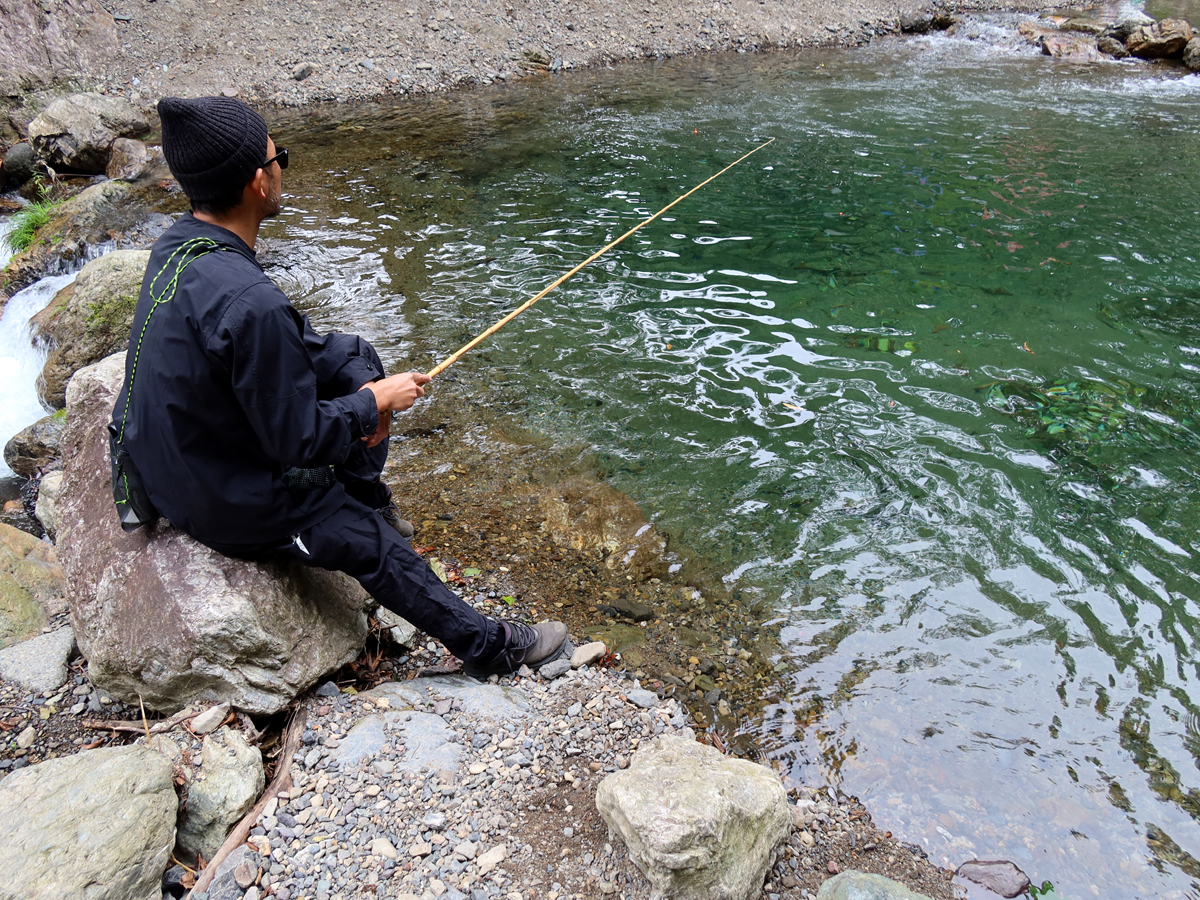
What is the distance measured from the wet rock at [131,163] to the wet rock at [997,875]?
15758 millimetres

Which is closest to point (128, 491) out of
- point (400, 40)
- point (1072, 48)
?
point (400, 40)

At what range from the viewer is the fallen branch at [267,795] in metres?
2.78

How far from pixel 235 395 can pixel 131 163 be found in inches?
551

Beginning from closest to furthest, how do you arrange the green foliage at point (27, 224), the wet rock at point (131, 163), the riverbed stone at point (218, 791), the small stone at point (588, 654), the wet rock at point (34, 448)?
the riverbed stone at point (218, 791) → the small stone at point (588, 654) → the wet rock at point (34, 448) → the green foliage at point (27, 224) → the wet rock at point (131, 163)

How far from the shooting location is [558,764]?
3457mm

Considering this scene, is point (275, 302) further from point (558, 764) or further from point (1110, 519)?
point (1110, 519)

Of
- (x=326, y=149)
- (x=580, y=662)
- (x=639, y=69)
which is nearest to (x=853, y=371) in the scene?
(x=580, y=662)

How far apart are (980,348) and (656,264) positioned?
4057mm

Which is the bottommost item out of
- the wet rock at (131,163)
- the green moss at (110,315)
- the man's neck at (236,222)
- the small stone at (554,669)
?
the small stone at (554,669)

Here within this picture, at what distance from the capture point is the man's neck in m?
3.11

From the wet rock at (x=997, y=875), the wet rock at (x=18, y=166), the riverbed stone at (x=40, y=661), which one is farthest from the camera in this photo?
the wet rock at (x=18, y=166)

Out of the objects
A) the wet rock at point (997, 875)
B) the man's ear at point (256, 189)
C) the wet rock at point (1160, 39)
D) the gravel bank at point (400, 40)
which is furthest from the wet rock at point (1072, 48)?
the man's ear at point (256, 189)

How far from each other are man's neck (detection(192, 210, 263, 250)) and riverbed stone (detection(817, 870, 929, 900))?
3547mm

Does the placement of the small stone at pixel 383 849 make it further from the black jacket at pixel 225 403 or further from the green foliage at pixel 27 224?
the green foliage at pixel 27 224
